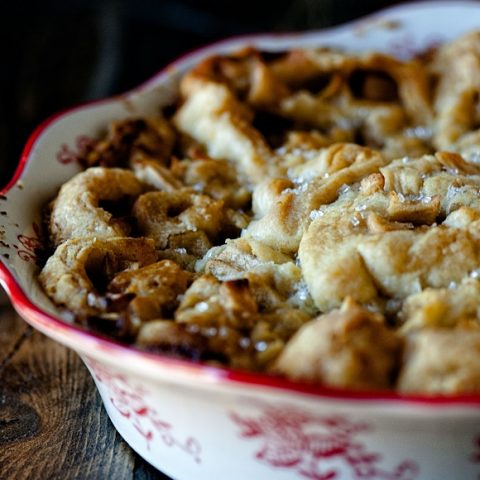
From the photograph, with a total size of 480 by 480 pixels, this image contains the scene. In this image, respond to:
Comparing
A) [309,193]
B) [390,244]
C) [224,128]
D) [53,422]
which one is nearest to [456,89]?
[224,128]

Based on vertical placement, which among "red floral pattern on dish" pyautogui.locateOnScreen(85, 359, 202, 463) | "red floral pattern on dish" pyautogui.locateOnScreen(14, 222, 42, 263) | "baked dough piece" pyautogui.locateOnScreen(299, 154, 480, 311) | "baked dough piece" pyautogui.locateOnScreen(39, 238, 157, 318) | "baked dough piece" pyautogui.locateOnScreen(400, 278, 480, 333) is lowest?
"red floral pattern on dish" pyautogui.locateOnScreen(85, 359, 202, 463)

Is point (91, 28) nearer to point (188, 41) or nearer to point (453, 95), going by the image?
point (188, 41)

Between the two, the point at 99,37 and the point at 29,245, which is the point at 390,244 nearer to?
the point at 29,245

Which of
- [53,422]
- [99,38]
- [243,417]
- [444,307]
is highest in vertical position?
[444,307]

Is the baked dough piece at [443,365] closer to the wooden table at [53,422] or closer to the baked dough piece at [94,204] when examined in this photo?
the wooden table at [53,422]

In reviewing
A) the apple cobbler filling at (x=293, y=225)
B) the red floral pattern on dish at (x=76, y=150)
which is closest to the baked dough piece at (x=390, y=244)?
the apple cobbler filling at (x=293, y=225)

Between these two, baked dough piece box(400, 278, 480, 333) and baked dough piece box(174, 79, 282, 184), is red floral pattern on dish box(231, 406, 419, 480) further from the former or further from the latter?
baked dough piece box(174, 79, 282, 184)

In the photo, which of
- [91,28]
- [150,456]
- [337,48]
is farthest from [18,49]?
[150,456]

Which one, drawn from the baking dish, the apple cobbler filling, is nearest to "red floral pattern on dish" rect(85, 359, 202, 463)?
the baking dish
